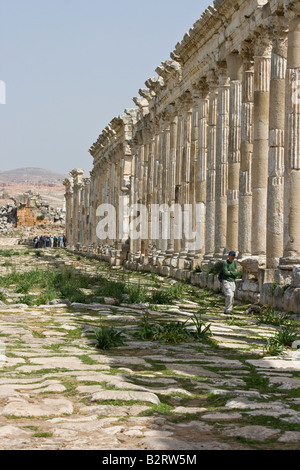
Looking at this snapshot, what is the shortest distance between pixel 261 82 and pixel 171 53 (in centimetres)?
1019

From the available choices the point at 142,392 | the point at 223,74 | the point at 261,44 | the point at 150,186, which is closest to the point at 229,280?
the point at 261,44

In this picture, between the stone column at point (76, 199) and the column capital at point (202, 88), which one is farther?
the stone column at point (76, 199)

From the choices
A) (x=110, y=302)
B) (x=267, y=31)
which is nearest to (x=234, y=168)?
(x=267, y=31)

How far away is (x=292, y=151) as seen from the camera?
557 inches

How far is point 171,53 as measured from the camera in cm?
2666

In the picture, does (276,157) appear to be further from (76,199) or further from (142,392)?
(76,199)

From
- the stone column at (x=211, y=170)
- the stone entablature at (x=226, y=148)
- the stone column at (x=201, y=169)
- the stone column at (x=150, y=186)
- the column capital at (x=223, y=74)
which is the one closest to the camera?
the stone entablature at (x=226, y=148)

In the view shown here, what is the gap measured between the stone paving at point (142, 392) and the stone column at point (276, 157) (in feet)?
15.3

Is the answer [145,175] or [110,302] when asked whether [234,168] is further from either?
[145,175]

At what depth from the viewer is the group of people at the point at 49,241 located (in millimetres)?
68750

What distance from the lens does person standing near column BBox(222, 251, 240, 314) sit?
1388 cm

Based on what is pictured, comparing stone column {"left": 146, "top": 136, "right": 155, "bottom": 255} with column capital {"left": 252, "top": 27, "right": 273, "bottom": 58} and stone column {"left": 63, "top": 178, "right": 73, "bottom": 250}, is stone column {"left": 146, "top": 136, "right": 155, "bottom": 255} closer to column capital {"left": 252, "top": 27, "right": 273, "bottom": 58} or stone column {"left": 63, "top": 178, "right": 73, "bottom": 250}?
column capital {"left": 252, "top": 27, "right": 273, "bottom": 58}

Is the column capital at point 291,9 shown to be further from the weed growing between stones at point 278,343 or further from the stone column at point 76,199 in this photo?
the stone column at point 76,199

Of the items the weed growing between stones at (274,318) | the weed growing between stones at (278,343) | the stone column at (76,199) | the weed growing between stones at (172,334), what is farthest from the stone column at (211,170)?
the stone column at (76,199)
